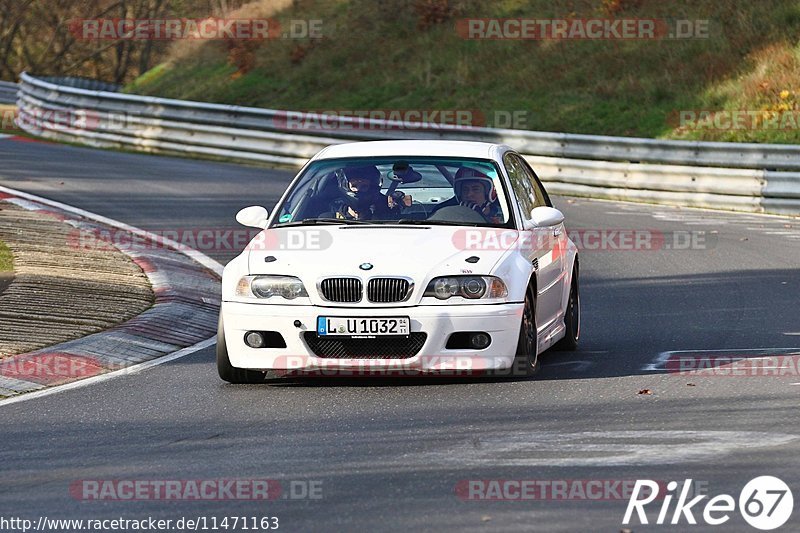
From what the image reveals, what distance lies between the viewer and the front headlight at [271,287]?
9.33 meters

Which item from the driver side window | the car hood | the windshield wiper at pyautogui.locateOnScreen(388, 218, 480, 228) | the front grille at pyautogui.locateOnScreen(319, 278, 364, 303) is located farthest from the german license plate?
the driver side window

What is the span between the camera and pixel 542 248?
34.0 feet

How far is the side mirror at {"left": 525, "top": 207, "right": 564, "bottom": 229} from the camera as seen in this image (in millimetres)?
10156

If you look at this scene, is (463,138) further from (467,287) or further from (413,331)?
(413,331)

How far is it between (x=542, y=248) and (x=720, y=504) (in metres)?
4.28

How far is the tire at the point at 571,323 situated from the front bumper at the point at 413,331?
174cm

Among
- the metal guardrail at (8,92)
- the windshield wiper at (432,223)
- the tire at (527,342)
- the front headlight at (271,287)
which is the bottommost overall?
the tire at (527,342)

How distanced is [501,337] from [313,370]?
3.84 feet

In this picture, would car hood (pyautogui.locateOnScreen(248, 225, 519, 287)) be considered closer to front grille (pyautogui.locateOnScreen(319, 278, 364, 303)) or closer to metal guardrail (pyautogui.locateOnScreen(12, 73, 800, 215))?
front grille (pyautogui.locateOnScreen(319, 278, 364, 303))

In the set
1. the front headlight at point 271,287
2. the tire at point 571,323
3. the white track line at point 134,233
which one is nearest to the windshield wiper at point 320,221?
the front headlight at point 271,287

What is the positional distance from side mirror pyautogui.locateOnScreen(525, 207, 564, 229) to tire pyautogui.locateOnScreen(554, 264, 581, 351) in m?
0.95

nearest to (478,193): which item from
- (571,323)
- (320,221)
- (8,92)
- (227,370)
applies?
(320,221)

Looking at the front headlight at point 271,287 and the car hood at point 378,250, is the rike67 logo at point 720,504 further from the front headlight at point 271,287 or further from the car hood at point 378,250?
the front headlight at point 271,287

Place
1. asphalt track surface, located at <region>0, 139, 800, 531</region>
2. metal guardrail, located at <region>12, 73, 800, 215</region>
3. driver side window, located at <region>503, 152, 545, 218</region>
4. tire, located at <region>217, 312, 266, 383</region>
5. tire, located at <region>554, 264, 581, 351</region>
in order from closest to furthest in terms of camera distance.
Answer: asphalt track surface, located at <region>0, 139, 800, 531</region> < tire, located at <region>217, 312, 266, 383</region> < driver side window, located at <region>503, 152, 545, 218</region> < tire, located at <region>554, 264, 581, 351</region> < metal guardrail, located at <region>12, 73, 800, 215</region>
